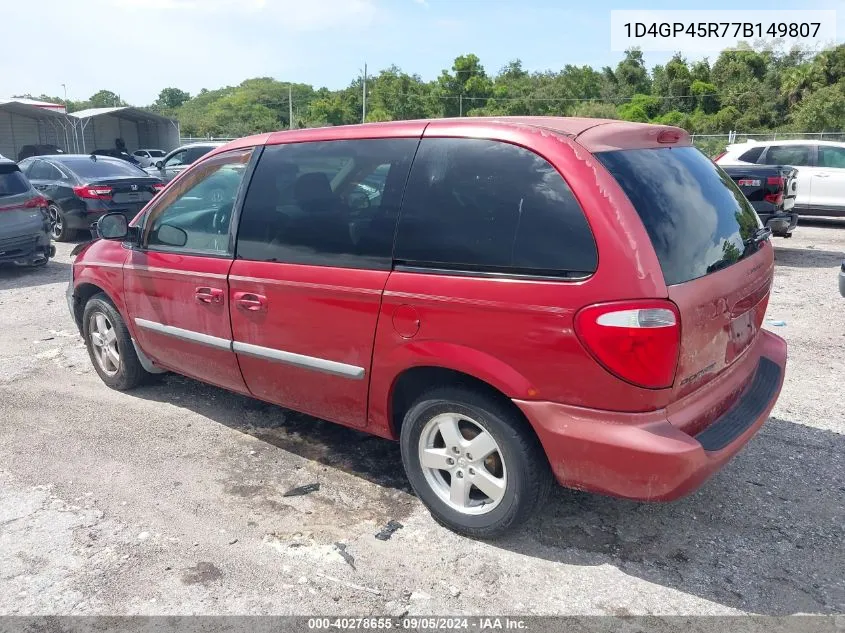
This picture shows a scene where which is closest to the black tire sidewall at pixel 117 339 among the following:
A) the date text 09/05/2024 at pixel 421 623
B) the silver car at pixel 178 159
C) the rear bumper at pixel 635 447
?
the date text 09/05/2024 at pixel 421 623

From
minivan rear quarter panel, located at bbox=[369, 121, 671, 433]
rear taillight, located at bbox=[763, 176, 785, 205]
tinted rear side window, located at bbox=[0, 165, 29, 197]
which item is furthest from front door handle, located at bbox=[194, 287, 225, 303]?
rear taillight, located at bbox=[763, 176, 785, 205]

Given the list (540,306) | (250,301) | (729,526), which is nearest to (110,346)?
(250,301)

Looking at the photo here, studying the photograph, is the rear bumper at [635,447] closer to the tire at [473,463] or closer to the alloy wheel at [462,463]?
the tire at [473,463]

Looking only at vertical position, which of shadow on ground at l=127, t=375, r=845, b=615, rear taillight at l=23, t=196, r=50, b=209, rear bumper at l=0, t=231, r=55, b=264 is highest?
rear taillight at l=23, t=196, r=50, b=209

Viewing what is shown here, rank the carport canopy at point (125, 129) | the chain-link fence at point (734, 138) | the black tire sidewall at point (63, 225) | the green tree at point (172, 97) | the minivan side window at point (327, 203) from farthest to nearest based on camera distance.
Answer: the green tree at point (172, 97) → the carport canopy at point (125, 129) → the chain-link fence at point (734, 138) → the black tire sidewall at point (63, 225) → the minivan side window at point (327, 203)

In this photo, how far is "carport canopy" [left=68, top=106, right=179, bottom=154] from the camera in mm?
34406

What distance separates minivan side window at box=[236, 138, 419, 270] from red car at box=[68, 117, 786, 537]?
0.01 m

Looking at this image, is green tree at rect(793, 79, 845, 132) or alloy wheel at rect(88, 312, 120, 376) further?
green tree at rect(793, 79, 845, 132)

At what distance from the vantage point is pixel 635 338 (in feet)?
8.66

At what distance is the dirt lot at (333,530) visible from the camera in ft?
9.52

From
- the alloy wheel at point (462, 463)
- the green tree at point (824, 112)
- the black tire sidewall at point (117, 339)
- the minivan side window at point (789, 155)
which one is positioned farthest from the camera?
the green tree at point (824, 112)

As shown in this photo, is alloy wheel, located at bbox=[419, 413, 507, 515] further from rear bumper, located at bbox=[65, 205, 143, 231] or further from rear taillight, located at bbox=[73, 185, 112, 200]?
rear taillight, located at bbox=[73, 185, 112, 200]

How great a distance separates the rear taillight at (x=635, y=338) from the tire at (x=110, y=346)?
3.63 meters

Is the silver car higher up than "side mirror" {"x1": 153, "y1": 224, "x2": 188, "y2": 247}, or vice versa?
the silver car
